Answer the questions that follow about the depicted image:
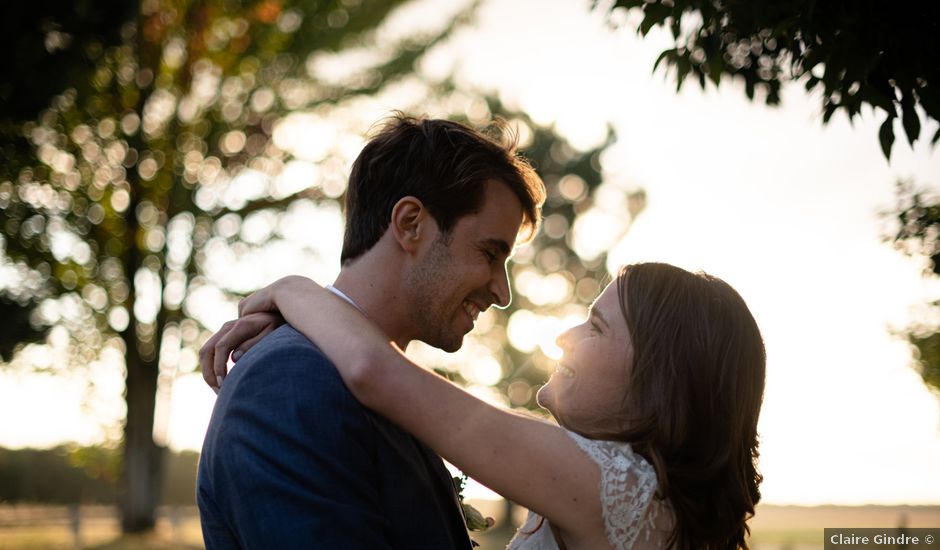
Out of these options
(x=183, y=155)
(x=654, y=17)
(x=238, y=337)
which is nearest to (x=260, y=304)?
(x=238, y=337)

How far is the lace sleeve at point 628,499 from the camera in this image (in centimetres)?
295

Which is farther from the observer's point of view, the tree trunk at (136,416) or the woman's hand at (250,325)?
the tree trunk at (136,416)

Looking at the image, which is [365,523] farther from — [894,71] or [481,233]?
[894,71]

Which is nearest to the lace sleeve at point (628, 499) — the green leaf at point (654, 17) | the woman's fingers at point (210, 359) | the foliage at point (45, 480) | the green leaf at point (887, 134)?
the woman's fingers at point (210, 359)

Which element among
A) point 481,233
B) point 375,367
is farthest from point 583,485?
point 481,233

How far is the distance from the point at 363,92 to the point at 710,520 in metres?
18.0

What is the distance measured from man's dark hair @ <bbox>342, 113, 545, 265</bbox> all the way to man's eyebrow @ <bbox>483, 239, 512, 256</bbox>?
132 millimetres

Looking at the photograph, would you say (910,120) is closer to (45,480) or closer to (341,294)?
(341,294)

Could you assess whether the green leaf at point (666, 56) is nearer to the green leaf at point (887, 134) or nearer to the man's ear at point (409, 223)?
the green leaf at point (887, 134)

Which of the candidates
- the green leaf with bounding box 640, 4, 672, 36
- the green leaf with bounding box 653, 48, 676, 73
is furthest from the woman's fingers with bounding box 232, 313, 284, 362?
the green leaf with bounding box 653, 48, 676, 73

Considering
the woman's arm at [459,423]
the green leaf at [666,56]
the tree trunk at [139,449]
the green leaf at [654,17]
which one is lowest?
the tree trunk at [139,449]

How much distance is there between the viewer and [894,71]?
430 centimetres

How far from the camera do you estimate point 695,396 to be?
130 inches

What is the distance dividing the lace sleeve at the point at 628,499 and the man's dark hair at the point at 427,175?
98cm
